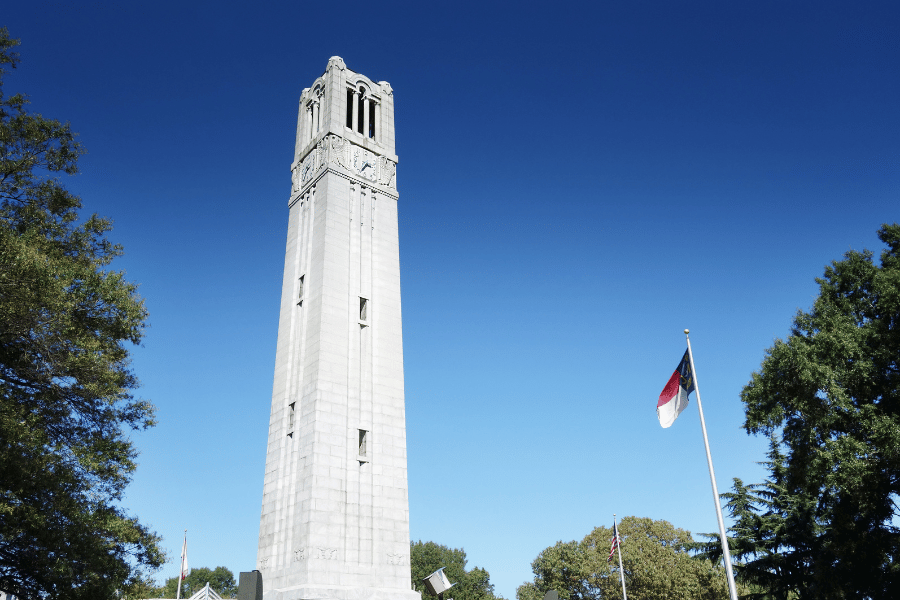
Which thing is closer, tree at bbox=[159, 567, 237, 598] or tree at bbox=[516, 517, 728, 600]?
tree at bbox=[516, 517, 728, 600]

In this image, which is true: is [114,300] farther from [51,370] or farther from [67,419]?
[67,419]

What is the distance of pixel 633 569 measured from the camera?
60875 millimetres

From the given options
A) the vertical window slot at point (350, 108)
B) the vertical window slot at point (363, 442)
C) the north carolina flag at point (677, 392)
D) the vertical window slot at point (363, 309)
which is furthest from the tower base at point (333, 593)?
the vertical window slot at point (350, 108)

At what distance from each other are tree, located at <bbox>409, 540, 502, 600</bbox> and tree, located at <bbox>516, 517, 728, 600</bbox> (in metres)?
13.0

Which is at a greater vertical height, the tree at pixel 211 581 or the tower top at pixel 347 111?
the tower top at pixel 347 111

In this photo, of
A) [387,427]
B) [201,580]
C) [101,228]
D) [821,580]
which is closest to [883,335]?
[821,580]

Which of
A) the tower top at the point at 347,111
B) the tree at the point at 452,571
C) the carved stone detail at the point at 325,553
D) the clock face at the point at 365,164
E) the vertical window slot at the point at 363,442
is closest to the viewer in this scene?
the carved stone detail at the point at 325,553

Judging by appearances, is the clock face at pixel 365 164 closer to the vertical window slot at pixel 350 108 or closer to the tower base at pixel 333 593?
the vertical window slot at pixel 350 108

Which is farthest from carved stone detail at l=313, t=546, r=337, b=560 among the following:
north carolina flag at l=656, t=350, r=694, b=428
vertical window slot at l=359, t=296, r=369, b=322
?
north carolina flag at l=656, t=350, r=694, b=428

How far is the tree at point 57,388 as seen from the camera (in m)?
16.8

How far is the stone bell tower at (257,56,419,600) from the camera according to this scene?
30.0 metres

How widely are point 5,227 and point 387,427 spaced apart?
2018 centimetres

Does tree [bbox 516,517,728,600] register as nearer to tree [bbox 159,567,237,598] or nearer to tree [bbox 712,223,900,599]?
tree [bbox 712,223,900,599]

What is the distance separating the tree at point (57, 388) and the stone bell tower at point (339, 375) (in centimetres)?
947
